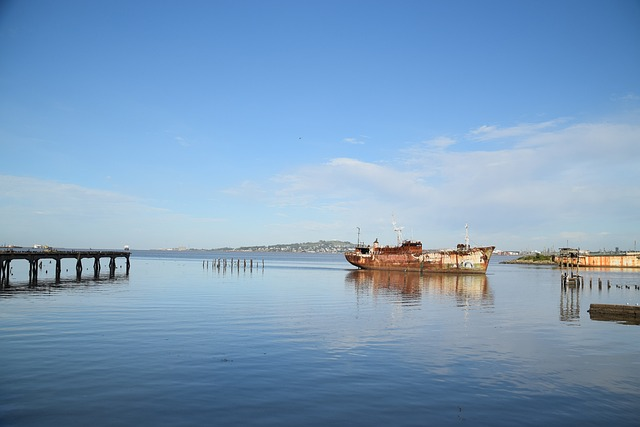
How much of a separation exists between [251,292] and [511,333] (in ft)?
97.1

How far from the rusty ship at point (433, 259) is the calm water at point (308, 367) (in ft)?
186

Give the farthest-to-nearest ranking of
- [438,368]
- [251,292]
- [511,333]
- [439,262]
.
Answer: [439,262] → [251,292] → [511,333] → [438,368]

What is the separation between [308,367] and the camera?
18.7m

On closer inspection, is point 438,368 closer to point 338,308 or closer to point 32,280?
point 338,308

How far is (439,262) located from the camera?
93.0 metres

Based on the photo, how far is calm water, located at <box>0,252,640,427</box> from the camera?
45.1 ft

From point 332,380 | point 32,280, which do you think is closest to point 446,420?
point 332,380

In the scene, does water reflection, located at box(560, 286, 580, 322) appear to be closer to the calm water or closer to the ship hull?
the calm water

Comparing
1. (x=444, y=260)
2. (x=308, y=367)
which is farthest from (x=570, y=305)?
(x=444, y=260)

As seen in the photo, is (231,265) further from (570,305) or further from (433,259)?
(570,305)

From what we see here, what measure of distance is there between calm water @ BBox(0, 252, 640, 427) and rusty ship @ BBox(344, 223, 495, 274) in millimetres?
56699

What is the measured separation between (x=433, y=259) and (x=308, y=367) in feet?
256

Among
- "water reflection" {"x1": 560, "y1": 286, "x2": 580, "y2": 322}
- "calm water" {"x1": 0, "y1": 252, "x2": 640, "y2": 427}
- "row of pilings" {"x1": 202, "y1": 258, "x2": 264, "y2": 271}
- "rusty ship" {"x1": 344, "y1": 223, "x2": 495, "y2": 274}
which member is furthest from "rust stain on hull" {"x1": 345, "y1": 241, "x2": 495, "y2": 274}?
"calm water" {"x1": 0, "y1": 252, "x2": 640, "y2": 427}

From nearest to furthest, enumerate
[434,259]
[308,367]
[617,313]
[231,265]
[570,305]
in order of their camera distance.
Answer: [308,367] → [617,313] → [570,305] → [434,259] → [231,265]
